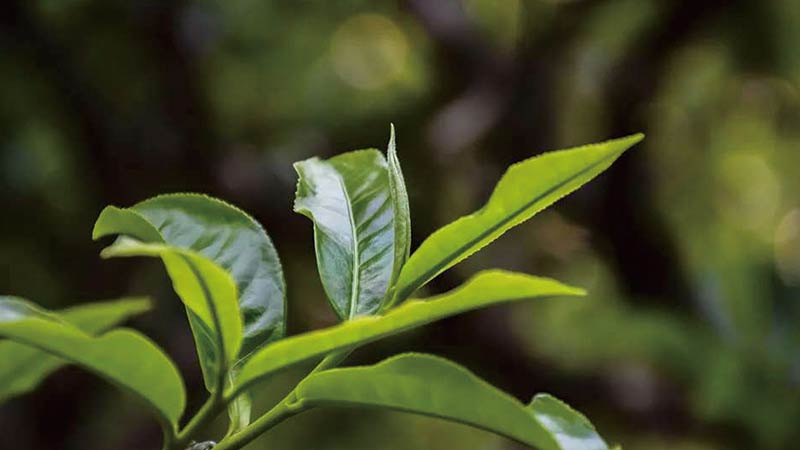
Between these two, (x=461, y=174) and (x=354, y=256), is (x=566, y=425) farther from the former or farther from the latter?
(x=461, y=174)

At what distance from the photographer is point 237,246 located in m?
0.35

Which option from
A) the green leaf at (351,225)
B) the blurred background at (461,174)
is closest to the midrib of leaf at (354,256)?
the green leaf at (351,225)

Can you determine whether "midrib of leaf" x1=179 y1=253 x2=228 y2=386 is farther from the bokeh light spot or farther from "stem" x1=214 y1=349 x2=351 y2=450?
the bokeh light spot

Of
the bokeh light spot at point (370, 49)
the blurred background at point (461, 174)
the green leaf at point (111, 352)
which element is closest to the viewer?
the green leaf at point (111, 352)

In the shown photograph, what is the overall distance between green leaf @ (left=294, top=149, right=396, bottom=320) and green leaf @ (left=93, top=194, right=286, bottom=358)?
2 centimetres

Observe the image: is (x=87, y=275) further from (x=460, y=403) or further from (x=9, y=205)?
(x=460, y=403)

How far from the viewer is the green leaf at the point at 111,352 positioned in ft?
0.78

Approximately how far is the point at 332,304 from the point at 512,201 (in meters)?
0.08

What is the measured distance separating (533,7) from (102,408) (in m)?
0.90

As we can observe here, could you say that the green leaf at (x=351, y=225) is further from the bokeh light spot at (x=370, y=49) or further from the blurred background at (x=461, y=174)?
the bokeh light spot at (x=370, y=49)

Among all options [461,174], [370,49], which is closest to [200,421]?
[461,174]

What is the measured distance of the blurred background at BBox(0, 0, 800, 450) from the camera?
1373mm

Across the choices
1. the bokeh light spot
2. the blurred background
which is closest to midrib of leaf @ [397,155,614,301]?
the blurred background

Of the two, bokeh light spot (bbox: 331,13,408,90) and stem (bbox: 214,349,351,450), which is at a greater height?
stem (bbox: 214,349,351,450)
